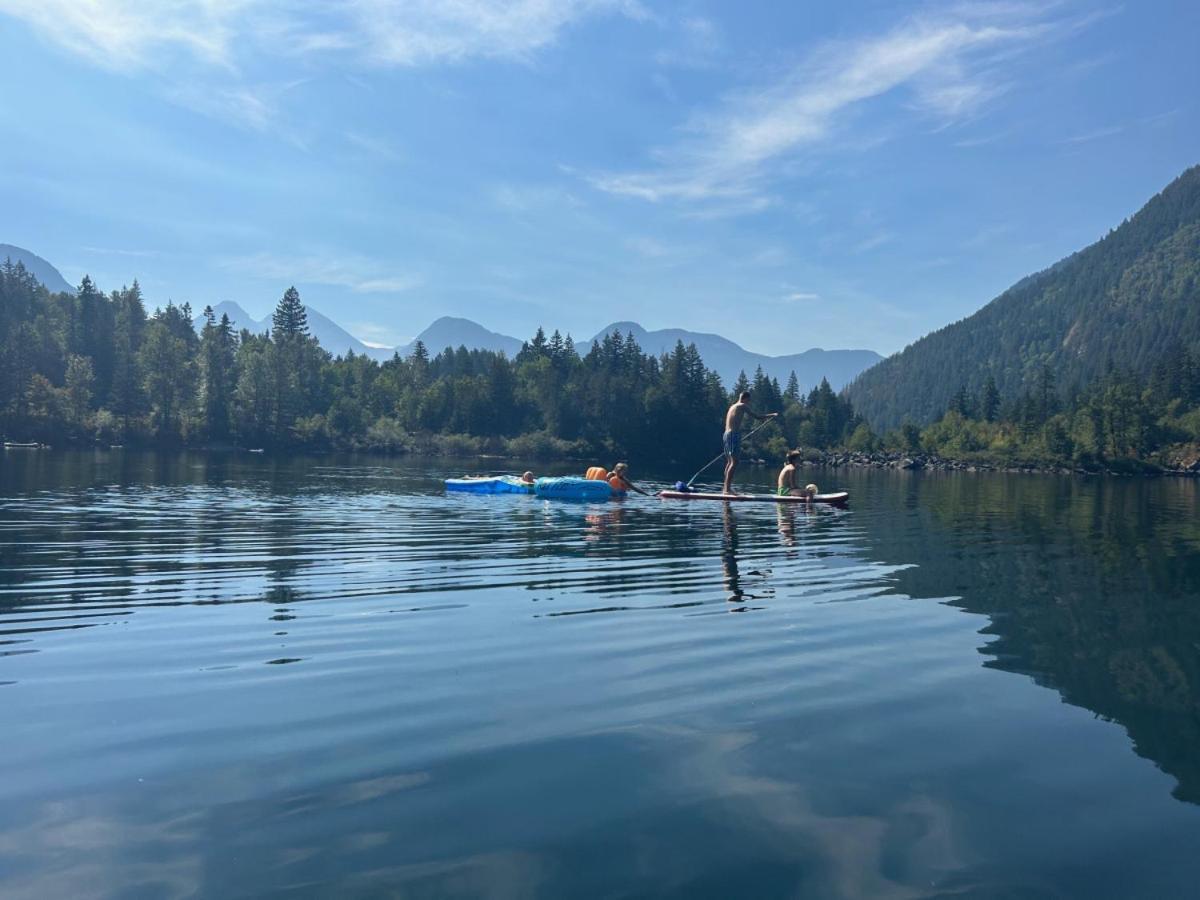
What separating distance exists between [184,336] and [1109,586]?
585 ft

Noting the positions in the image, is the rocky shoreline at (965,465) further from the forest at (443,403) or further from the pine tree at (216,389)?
the pine tree at (216,389)

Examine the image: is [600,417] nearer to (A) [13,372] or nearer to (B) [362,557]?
(A) [13,372]

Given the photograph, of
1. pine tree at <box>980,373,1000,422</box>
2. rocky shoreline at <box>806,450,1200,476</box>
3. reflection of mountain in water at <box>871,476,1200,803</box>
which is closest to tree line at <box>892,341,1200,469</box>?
pine tree at <box>980,373,1000,422</box>

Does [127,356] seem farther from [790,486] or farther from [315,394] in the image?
[790,486]

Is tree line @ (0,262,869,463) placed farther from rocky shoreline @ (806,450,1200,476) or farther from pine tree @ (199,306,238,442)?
rocky shoreline @ (806,450,1200,476)

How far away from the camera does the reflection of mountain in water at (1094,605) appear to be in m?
9.11

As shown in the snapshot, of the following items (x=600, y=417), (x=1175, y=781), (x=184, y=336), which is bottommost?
(x=1175, y=781)

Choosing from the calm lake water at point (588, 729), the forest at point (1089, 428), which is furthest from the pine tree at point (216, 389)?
the calm lake water at point (588, 729)

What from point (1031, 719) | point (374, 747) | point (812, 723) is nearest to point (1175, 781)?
point (1031, 719)

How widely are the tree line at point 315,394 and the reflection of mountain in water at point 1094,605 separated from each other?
85712mm

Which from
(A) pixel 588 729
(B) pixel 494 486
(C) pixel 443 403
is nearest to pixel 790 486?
(B) pixel 494 486

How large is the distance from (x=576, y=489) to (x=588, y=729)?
92.0 ft

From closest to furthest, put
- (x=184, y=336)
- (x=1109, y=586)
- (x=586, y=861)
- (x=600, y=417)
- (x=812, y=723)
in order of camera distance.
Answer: (x=586, y=861)
(x=812, y=723)
(x=1109, y=586)
(x=600, y=417)
(x=184, y=336)

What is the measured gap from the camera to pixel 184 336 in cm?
16712
